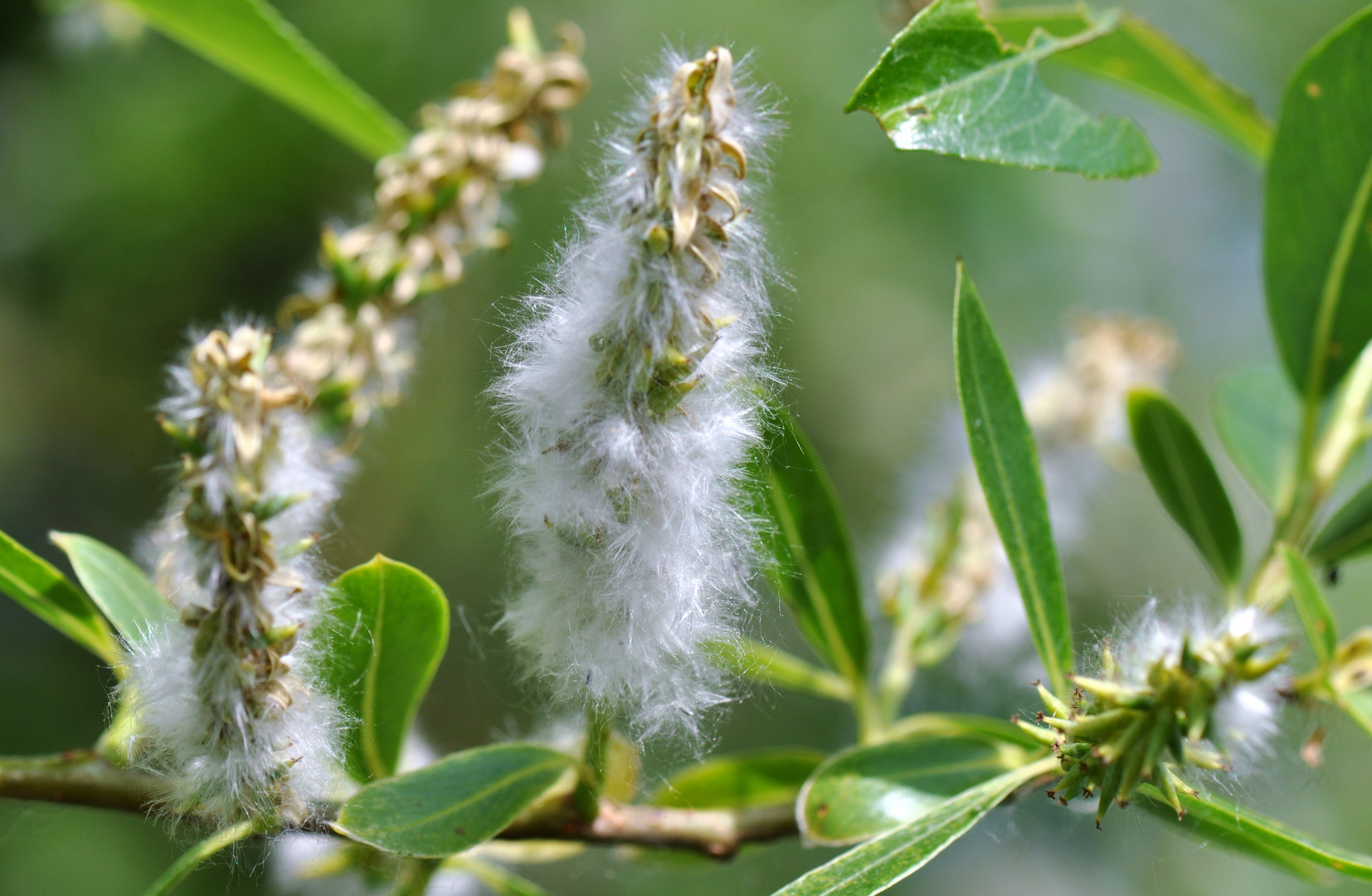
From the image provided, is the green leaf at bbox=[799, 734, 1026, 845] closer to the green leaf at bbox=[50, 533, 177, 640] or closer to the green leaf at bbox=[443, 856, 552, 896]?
the green leaf at bbox=[443, 856, 552, 896]

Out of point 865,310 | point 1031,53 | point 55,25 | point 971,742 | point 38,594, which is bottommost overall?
point 971,742

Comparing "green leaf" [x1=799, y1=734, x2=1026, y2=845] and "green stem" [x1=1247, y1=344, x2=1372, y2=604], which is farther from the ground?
"green stem" [x1=1247, y1=344, x2=1372, y2=604]

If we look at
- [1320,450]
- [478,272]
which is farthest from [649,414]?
[478,272]

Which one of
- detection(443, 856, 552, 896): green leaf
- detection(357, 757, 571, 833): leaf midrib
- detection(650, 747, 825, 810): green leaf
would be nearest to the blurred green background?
detection(650, 747, 825, 810): green leaf

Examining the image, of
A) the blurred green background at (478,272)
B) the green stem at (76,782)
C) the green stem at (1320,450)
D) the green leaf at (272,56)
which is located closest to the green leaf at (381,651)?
the green stem at (76,782)

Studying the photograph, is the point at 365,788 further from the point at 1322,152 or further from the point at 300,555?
the point at 1322,152

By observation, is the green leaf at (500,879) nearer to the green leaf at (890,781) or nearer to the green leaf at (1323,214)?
the green leaf at (890,781)

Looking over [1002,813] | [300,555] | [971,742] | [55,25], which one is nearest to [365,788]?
[300,555]
